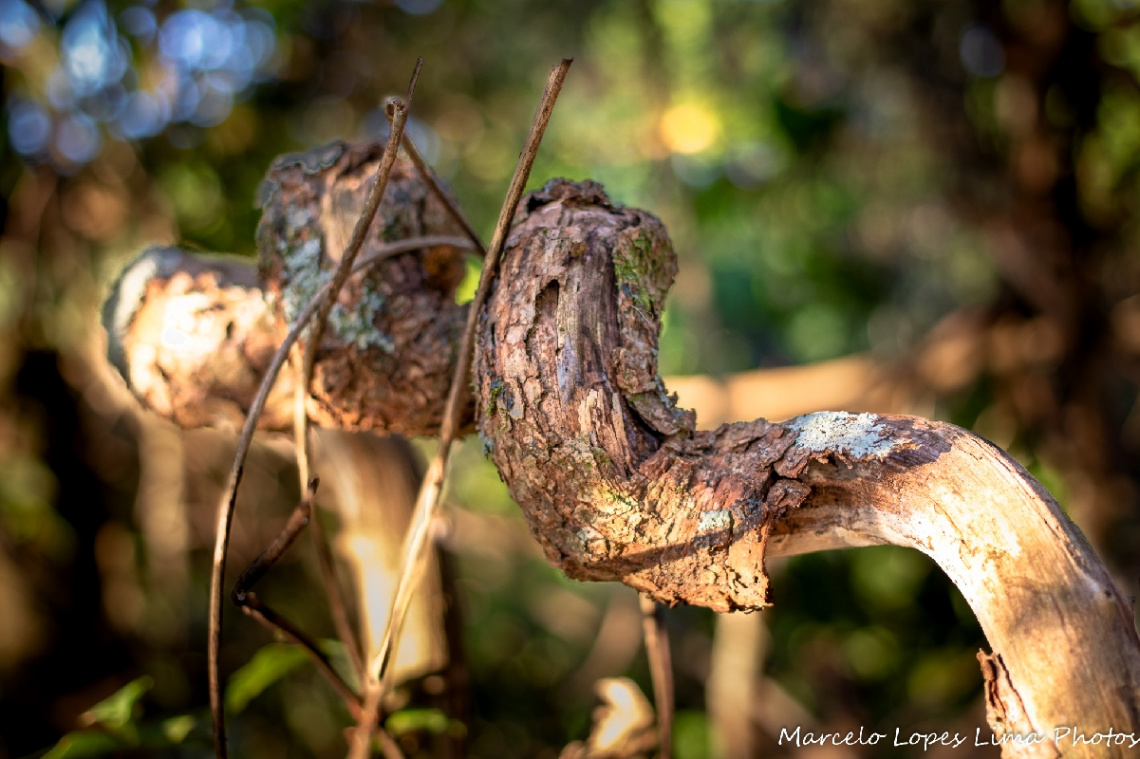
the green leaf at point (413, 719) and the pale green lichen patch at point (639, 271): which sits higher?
the pale green lichen patch at point (639, 271)

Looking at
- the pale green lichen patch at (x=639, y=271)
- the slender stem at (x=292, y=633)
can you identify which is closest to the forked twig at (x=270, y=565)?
the slender stem at (x=292, y=633)

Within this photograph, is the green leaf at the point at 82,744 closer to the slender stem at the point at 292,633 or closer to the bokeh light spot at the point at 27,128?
the slender stem at the point at 292,633

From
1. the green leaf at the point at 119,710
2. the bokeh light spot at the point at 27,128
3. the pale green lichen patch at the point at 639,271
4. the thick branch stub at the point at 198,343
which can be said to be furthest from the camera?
the bokeh light spot at the point at 27,128

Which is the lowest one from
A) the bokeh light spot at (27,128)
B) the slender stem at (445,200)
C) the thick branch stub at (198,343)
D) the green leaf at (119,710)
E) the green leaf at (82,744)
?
the green leaf at (82,744)

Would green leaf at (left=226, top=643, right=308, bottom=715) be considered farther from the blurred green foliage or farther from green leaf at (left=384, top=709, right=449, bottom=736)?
the blurred green foliage

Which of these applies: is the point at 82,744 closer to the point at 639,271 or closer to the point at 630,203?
the point at 639,271

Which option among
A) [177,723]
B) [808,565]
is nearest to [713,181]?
[808,565]

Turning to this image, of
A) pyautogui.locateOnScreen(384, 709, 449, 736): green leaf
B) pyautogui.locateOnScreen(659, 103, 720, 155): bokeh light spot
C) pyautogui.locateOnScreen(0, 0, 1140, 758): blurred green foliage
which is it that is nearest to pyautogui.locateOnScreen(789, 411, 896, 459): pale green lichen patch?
pyautogui.locateOnScreen(384, 709, 449, 736): green leaf
